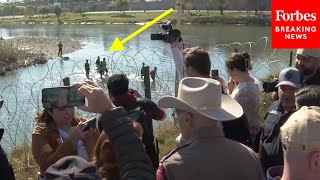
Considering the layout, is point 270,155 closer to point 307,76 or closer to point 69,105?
point 307,76

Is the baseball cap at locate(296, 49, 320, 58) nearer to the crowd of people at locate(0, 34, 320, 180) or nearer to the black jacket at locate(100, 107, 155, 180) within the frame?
the crowd of people at locate(0, 34, 320, 180)

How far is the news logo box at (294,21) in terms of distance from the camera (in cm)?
832

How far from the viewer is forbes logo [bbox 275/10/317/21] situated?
8599 millimetres

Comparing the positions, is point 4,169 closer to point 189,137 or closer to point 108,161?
point 108,161

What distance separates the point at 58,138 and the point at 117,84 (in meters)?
0.65

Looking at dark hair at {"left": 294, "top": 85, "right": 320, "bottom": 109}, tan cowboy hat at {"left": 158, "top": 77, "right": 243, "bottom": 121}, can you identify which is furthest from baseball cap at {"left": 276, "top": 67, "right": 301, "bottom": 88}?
tan cowboy hat at {"left": 158, "top": 77, "right": 243, "bottom": 121}

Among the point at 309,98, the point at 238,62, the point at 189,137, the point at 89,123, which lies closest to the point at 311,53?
the point at 238,62

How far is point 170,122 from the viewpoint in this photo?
9.44 m

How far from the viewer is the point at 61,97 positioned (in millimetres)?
3215

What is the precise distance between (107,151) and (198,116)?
0.55 metres

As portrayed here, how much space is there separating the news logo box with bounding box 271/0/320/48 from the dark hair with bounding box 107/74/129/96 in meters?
5.53

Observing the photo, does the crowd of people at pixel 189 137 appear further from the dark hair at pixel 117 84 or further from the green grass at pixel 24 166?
the green grass at pixel 24 166

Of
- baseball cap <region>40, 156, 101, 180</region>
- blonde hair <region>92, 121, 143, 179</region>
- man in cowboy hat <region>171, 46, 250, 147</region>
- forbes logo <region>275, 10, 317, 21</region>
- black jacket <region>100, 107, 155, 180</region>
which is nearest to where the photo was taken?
baseball cap <region>40, 156, 101, 180</region>

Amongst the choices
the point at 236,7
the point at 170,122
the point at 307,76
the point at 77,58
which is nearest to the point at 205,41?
the point at 77,58
